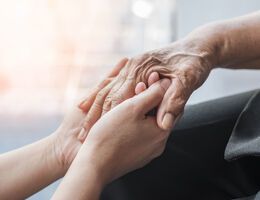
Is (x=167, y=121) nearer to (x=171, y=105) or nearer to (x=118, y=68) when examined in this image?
(x=171, y=105)

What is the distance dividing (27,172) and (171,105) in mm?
373

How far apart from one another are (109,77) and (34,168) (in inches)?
10.4

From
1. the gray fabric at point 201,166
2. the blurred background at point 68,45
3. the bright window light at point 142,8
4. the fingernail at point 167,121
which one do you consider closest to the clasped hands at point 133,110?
the fingernail at point 167,121

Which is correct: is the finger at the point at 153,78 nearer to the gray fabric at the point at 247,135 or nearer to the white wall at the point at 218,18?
the gray fabric at the point at 247,135

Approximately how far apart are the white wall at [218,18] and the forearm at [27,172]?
2.84 feet

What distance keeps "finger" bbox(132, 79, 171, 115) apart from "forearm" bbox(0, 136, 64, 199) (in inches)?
11.0

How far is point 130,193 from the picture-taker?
942 millimetres

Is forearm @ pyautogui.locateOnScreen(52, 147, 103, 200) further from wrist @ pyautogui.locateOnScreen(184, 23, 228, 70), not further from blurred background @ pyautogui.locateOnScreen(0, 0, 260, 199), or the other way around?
blurred background @ pyautogui.locateOnScreen(0, 0, 260, 199)

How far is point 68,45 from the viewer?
154 centimetres

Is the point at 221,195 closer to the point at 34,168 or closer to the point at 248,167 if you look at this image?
the point at 248,167

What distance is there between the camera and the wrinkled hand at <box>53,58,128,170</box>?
979 mm

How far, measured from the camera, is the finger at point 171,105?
82 centimetres

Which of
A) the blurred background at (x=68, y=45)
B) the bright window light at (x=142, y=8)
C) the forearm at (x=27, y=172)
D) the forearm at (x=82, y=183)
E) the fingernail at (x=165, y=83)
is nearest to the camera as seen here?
the forearm at (x=82, y=183)

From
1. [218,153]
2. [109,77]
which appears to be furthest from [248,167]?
[109,77]
